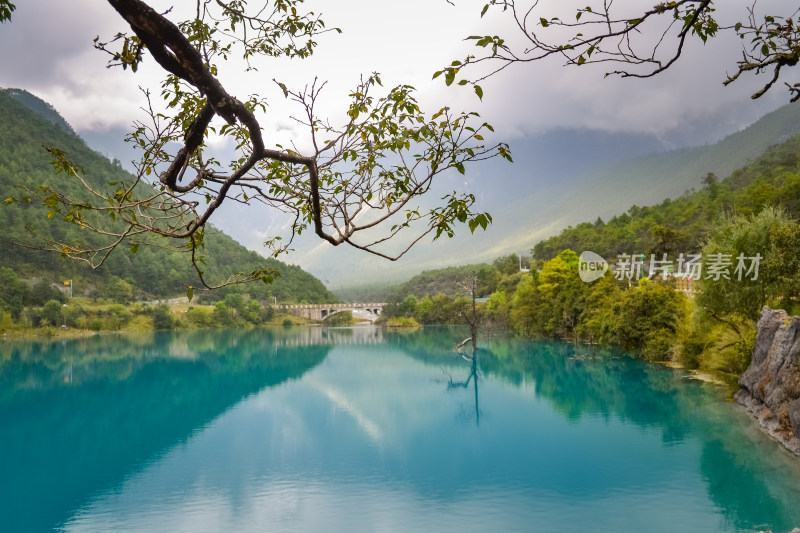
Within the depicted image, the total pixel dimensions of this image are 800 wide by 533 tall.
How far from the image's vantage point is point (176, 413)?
78.2 ft

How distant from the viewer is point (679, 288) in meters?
32.2

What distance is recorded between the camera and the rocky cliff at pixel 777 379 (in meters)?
13.6

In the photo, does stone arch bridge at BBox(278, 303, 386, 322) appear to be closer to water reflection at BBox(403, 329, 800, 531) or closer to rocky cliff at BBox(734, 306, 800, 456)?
water reflection at BBox(403, 329, 800, 531)

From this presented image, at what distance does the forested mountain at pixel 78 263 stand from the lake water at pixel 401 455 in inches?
1563

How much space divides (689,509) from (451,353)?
91.6 feet

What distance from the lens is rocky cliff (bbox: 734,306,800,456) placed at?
13.6m

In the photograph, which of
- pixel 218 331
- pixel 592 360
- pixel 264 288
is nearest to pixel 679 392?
pixel 592 360

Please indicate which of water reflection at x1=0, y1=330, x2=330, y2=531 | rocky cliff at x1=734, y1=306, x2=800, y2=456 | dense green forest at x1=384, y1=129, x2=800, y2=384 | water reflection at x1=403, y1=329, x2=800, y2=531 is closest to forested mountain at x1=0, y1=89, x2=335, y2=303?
water reflection at x1=0, y1=330, x2=330, y2=531

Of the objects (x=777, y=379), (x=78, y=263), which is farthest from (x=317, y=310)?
(x=777, y=379)

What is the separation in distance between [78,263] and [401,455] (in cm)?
9098

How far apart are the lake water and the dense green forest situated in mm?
1738

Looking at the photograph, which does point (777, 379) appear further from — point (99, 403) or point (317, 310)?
point (317, 310)

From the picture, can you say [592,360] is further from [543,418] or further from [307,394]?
[307,394]

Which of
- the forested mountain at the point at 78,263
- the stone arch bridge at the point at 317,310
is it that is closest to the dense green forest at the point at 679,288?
the stone arch bridge at the point at 317,310
